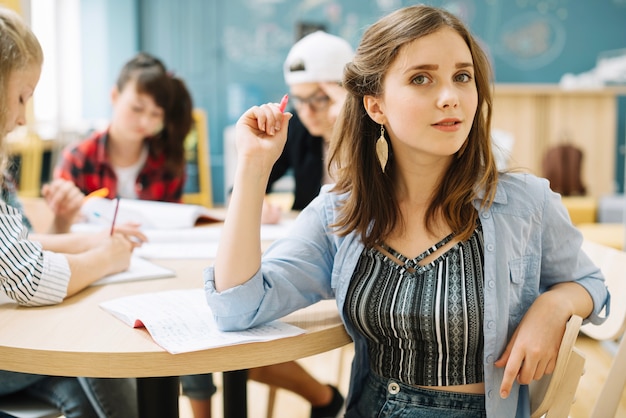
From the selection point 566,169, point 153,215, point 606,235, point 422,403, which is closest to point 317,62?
point 153,215

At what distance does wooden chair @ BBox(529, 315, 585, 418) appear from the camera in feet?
3.43

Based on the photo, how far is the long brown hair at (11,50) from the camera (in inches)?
49.7

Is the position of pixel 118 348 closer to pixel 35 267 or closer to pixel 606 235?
pixel 35 267

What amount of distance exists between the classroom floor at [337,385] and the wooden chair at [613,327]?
106 centimetres

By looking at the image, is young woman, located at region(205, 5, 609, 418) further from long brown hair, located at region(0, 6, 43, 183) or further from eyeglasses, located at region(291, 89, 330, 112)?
eyeglasses, located at region(291, 89, 330, 112)

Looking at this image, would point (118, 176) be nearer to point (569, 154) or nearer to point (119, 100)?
point (119, 100)

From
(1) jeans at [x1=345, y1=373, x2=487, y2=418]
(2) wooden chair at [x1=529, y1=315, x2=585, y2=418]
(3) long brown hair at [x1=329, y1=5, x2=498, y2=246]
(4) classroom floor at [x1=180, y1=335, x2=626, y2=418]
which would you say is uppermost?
(3) long brown hair at [x1=329, y1=5, x2=498, y2=246]

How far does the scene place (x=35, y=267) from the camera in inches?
48.1

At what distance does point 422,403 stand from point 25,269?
2.31 ft

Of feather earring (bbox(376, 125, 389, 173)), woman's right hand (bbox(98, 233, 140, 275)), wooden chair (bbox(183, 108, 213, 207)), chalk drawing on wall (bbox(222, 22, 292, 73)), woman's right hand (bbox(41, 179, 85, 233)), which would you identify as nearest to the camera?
feather earring (bbox(376, 125, 389, 173))

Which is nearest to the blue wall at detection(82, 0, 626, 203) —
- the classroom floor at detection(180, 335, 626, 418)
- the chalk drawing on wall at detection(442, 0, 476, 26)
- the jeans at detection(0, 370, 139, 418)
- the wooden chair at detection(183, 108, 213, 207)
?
the chalk drawing on wall at detection(442, 0, 476, 26)

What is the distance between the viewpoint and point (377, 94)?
1222mm

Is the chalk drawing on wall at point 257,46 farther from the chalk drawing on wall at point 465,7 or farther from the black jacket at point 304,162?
the black jacket at point 304,162

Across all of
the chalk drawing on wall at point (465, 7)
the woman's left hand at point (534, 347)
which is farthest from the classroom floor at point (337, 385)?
the chalk drawing on wall at point (465, 7)
